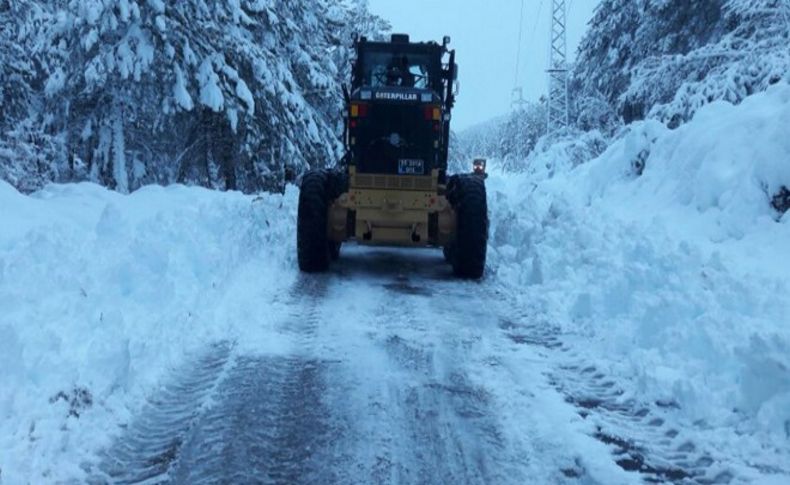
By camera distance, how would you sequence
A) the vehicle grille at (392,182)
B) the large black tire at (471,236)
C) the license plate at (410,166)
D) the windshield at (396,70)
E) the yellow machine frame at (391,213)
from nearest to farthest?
the large black tire at (471,236) < the yellow machine frame at (391,213) < the vehicle grille at (392,182) < the license plate at (410,166) < the windshield at (396,70)

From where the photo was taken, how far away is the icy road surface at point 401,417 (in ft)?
13.1

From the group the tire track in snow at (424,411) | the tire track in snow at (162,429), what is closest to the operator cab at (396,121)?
the tire track in snow at (424,411)

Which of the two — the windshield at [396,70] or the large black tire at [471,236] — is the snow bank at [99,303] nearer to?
the large black tire at [471,236]

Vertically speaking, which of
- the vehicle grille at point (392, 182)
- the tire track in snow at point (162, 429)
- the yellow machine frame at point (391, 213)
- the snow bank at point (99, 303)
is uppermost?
the vehicle grille at point (392, 182)

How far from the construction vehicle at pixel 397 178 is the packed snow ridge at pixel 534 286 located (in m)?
0.74

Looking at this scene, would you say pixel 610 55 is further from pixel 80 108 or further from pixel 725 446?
pixel 725 446

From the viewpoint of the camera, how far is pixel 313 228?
31.9 ft

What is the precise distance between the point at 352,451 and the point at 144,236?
481 cm

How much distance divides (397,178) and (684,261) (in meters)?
4.30

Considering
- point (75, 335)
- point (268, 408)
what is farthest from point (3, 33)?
point (268, 408)

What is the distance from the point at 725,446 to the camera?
421 centimetres

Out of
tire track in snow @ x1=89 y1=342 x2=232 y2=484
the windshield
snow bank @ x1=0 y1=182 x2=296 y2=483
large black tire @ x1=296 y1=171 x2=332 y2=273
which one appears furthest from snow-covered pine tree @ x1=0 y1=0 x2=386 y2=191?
tire track in snow @ x1=89 y1=342 x2=232 y2=484

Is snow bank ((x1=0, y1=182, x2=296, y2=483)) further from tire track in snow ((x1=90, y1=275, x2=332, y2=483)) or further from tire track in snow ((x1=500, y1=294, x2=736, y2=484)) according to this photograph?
tire track in snow ((x1=500, y1=294, x2=736, y2=484))

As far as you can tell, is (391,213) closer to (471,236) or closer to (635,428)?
(471,236)
